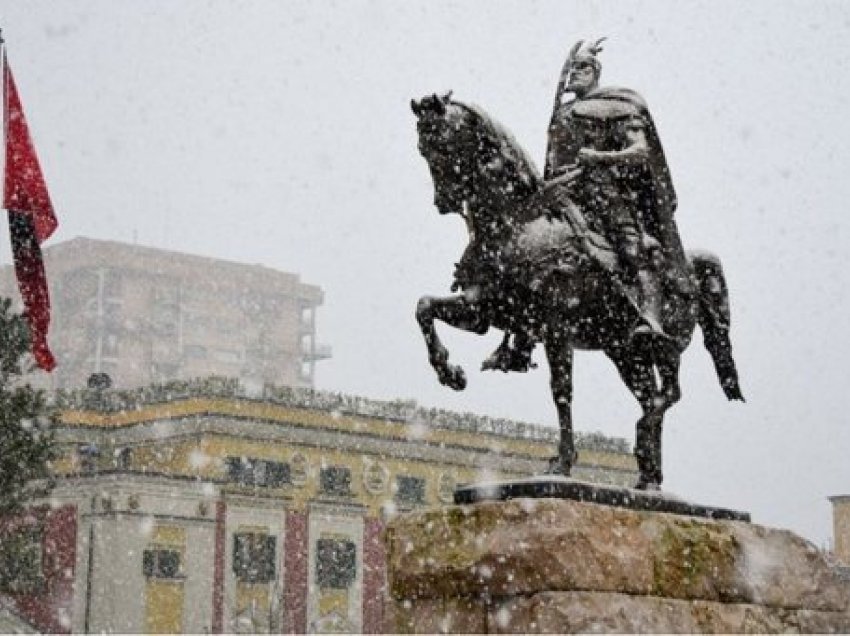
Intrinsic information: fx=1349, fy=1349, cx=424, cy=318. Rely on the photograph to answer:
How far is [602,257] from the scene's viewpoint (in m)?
8.40

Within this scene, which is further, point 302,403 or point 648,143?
point 302,403

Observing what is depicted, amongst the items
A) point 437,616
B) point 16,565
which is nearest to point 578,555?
point 437,616

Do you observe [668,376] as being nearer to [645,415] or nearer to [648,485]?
[645,415]

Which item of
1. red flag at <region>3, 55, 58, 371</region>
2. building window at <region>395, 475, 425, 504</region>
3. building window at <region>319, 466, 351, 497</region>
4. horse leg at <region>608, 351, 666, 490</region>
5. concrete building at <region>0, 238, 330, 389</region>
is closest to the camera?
horse leg at <region>608, 351, 666, 490</region>

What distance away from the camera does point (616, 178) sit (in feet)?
29.0

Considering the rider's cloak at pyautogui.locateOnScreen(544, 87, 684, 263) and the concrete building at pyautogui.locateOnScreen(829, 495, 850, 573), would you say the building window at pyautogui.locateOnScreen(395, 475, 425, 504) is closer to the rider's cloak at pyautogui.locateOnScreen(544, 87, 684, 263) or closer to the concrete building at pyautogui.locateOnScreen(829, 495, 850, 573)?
the concrete building at pyautogui.locateOnScreen(829, 495, 850, 573)

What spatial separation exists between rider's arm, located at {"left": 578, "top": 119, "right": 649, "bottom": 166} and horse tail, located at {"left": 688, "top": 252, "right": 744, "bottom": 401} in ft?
3.60

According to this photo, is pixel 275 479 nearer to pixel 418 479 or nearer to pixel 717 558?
pixel 418 479

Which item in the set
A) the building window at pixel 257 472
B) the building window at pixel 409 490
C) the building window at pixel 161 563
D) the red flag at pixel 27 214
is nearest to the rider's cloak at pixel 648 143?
the red flag at pixel 27 214

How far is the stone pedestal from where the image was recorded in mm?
7152

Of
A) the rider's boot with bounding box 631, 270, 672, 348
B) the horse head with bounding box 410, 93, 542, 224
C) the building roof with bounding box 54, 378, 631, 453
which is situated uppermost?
the building roof with bounding box 54, 378, 631, 453

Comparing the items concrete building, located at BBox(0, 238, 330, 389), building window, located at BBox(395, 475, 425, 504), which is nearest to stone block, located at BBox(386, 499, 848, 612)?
building window, located at BBox(395, 475, 425, 504)

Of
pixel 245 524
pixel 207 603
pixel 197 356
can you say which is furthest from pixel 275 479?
pixel 197 356

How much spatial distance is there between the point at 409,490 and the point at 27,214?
31.3m
